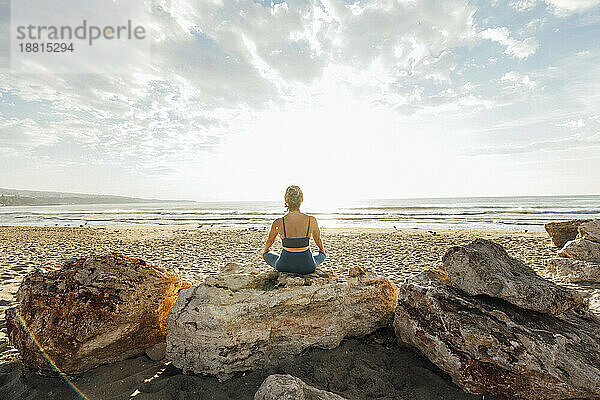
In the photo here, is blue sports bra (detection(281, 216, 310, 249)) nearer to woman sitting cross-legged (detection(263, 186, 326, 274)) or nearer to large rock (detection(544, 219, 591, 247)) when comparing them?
woman sitting cross-legged (detection(263, 186, 326, 274))

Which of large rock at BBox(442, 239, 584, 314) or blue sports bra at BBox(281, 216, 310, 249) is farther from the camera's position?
blue sports bra at BBox(281, 216, 310, 249)

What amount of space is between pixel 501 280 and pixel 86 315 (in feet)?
16.1

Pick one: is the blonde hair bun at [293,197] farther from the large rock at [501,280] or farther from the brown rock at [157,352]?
the brown rock at [157,352]

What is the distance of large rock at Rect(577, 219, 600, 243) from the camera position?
9.06 m

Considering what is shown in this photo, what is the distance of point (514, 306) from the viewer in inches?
145

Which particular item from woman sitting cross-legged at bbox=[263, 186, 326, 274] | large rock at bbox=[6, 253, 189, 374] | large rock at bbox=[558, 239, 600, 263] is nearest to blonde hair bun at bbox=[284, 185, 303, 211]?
woman sitting cross-legged at bbox=[263, 186, 326, 274]

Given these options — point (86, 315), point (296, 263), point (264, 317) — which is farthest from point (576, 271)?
point (86, 315)

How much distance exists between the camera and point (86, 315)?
362 centimetres

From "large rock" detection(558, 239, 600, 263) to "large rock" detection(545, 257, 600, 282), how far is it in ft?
2.42

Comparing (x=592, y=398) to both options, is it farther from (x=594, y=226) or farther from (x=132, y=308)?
(x=594, y=226)

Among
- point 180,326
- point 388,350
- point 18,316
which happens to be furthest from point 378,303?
point 18,316

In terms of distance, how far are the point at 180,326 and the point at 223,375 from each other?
30.0 inches

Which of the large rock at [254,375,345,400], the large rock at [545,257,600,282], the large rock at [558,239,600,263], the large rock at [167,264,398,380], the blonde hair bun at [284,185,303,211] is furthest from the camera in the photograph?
the large rock at [558,239,600,263]

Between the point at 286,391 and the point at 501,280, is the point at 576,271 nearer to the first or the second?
the point at 501,280
